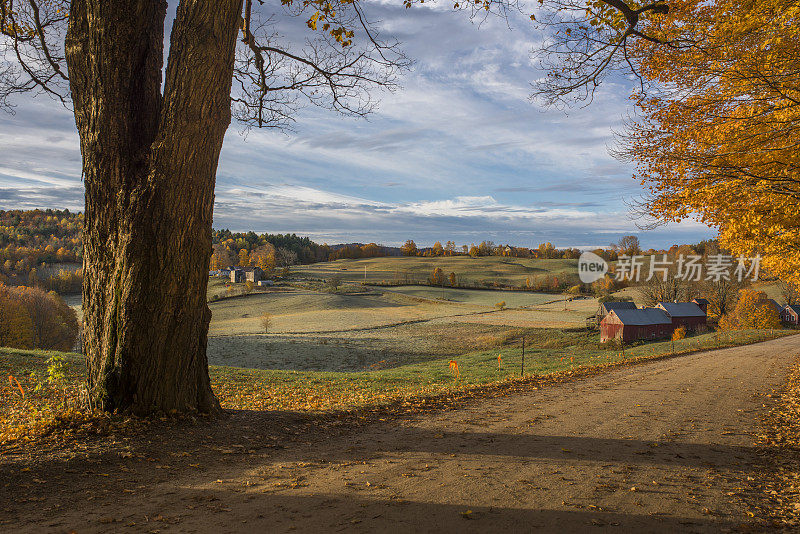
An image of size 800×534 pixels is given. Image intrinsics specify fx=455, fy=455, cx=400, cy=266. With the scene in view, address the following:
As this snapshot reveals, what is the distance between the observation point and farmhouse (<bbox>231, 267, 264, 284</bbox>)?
8852cm

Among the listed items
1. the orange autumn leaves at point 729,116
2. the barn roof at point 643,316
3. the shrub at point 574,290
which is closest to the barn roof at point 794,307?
the barn roof at point 643,316

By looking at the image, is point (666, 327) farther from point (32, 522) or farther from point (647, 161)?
point (32, 522)

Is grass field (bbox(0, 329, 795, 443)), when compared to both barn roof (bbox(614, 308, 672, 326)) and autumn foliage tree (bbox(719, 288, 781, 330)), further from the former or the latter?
autumn foliage tree (bbox(719, 288, 781, 330))

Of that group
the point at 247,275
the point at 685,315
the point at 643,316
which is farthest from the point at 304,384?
the point at 247,275

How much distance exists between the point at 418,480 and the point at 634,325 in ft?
144

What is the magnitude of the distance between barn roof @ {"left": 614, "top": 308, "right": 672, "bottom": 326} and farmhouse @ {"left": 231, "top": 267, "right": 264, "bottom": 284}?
65419 millimetres

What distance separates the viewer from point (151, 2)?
22.1 ft

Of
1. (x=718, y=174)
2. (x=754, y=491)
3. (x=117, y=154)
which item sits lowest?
(x=754, y=491)

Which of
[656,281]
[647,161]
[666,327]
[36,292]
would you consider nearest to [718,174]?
[647,161]

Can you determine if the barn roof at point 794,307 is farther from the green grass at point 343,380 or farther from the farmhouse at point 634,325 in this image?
the green grass at point 343,380

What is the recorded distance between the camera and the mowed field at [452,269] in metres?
103

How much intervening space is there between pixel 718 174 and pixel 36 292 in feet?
235

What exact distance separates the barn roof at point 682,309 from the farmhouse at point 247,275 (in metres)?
67.9

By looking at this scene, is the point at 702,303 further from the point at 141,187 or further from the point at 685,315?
the point at 141,187
